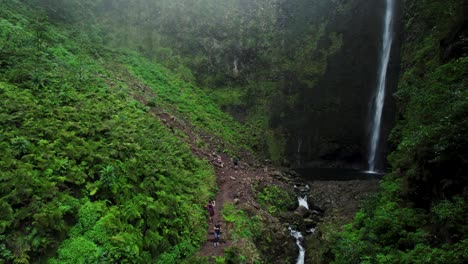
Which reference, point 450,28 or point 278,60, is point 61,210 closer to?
point 450,28

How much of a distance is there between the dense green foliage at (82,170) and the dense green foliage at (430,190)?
293 inches

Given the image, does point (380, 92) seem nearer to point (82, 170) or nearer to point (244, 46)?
point (244, 46)

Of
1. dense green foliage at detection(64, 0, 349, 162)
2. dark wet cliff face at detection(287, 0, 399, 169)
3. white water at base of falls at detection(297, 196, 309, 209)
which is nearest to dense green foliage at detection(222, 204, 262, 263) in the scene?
white water at base of falls at detection(297, 196, 309, 209)

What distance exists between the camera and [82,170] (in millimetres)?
11914

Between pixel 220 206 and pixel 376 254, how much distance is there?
26.8ft

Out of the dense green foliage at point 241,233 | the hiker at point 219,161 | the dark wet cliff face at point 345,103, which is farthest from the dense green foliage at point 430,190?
the dark wet cliff face at point 345,103

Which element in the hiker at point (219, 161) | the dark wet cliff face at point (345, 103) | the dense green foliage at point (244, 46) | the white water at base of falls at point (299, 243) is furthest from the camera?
the dense green foliage at point (244, 46)

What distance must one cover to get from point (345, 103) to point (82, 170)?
31.3 meters

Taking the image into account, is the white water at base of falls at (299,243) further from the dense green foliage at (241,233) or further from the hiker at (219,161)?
the hiker at (219,161)

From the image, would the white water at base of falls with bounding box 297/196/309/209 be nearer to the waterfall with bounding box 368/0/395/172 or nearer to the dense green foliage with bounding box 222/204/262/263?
the dense green foliage with bounding box 222/204/262/263

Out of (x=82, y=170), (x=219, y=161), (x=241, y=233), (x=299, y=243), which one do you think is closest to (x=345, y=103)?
(x=219, y=161)

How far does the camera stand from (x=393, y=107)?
108 ft

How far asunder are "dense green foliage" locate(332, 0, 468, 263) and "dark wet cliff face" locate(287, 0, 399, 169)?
18.5m

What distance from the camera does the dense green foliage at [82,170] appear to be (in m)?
9.76
